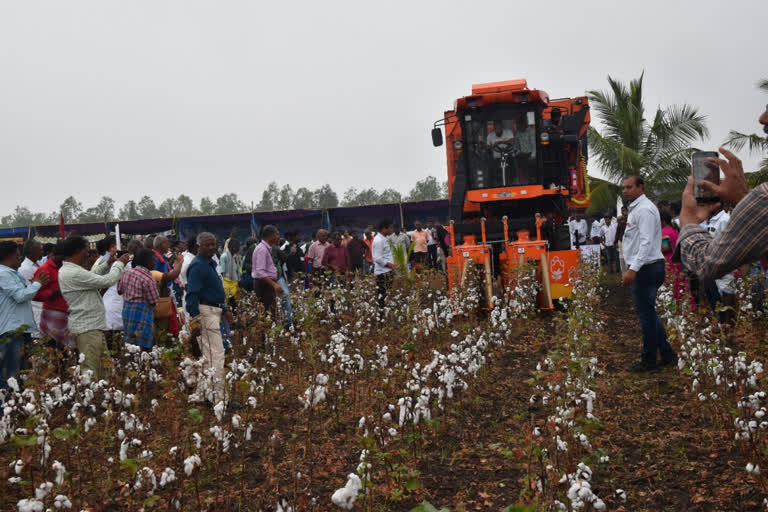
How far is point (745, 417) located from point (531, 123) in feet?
28.9

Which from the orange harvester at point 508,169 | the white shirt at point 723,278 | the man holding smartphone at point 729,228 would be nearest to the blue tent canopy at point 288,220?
the orange harvester at point 508,169

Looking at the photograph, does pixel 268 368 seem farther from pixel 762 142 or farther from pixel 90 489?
pixel 762 142

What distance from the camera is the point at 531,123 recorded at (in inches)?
488

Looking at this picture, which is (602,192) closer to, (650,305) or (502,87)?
(502,87)

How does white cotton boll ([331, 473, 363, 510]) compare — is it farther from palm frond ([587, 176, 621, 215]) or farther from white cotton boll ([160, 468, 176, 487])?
palm frond ([587, 176, 621, 215])

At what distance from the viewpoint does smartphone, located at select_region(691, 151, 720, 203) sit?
7.93ft

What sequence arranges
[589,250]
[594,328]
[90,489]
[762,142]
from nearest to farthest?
1. [90,489]
2. [594,328]
3. [589,250]
4. [762,142]

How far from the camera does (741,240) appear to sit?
6.99 feet

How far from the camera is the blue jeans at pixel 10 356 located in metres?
6.64

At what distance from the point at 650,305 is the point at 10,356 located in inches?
274

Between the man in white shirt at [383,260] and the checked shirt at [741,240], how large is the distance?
9651 mm

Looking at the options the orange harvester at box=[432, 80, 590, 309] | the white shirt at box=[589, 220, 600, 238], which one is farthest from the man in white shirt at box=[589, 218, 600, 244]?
the orange harvester at box=[432, 80, 590, 309]

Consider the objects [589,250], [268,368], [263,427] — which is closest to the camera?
[263,427]

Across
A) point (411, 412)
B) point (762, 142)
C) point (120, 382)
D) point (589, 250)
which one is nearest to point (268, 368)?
point (120, 382)
